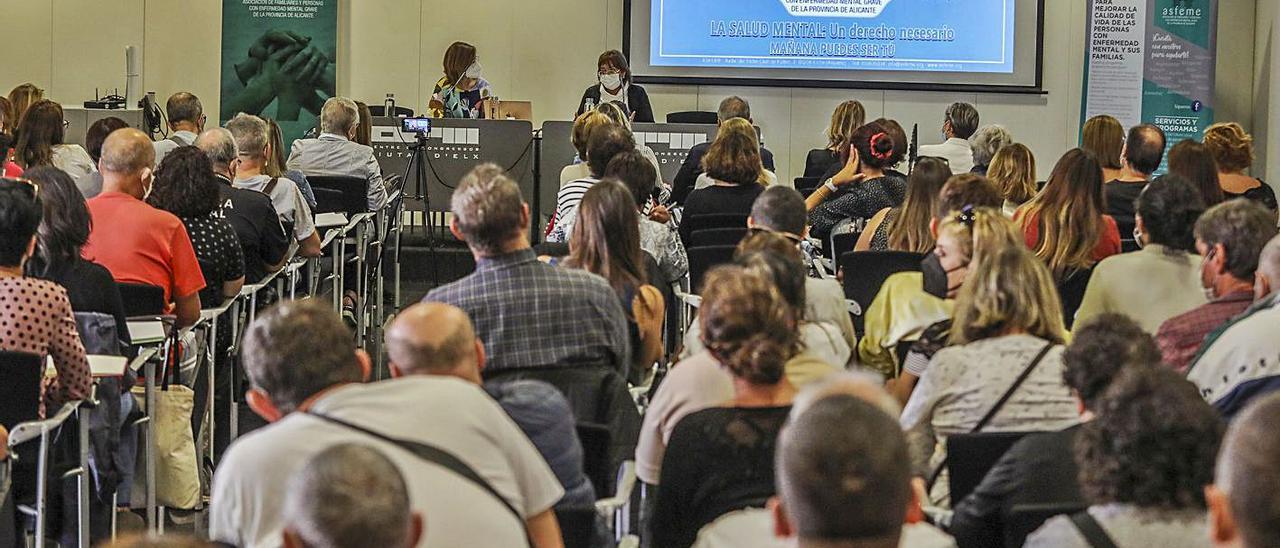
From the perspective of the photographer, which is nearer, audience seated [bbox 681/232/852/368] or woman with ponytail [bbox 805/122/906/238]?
audience seated [bbox 681/232/852/368]

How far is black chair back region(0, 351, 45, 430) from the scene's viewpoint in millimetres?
3654

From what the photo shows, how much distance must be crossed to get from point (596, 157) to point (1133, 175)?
2.36 meters

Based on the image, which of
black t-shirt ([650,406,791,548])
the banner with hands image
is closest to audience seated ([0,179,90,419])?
black t-shirt ([650,406,791,548])

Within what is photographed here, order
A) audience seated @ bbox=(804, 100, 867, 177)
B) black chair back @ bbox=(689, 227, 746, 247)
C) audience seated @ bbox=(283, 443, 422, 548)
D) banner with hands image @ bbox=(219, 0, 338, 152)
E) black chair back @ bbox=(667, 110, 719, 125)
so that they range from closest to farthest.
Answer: audience seated @ bbox=(283, 443, 422, 548) → black chair back @ bbox=(689, 227, 746, 247) → audience seated @ bbox=(804, 100, 867, 177) → black chair back @ bbox=(667, 110, 719, 125) → banner with hands image @ bbox=(219, 0, 338, 152)

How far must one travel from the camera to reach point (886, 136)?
24.1 ft

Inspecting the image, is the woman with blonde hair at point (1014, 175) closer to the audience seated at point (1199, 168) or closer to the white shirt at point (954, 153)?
the audience seated at point (1199, 168)

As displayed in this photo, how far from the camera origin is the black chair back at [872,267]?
5.46 m

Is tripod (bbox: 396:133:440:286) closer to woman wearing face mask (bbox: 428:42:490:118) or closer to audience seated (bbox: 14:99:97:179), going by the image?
woman wearing face mask (bbox: 428:42:490:118)

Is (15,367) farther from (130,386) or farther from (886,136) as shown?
(886,136)

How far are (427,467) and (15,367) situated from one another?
65.0 inches

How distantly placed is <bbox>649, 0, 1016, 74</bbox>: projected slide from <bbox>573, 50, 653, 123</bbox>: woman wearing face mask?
5.61 ft

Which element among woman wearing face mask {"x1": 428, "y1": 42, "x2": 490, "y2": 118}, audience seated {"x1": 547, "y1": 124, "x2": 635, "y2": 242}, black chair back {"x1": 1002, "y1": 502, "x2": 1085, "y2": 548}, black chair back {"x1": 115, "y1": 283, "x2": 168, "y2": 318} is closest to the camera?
black chair back {"x1": 1002, "y1": 502, "x2": 1085, "y2": 548}

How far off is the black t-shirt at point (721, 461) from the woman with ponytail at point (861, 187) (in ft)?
14.6

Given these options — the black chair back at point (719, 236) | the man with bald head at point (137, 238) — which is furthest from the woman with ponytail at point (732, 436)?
the black chair back at point (719, 236)
